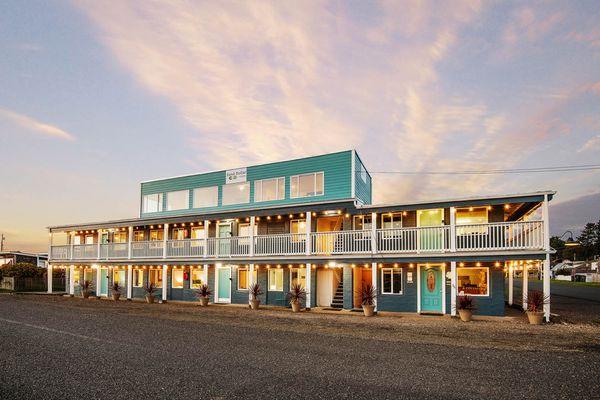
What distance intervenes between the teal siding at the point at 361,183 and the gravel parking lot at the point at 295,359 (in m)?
10.2

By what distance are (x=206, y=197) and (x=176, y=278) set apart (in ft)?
20.1

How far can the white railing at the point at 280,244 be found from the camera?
2461cm

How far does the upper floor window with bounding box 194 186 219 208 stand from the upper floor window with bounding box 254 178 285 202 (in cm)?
337

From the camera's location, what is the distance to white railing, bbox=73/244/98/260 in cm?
3250

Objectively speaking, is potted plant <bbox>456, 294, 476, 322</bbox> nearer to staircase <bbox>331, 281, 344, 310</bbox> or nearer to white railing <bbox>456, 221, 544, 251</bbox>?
white railing <bbox>456, 221, 544, 251</bbox>

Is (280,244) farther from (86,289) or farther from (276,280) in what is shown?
(86,289)

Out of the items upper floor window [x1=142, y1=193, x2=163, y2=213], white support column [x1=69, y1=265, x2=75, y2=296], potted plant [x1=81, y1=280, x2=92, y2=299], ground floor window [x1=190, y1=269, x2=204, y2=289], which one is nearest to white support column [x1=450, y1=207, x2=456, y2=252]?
ground floor window [x1=190, y1=269, x2=204, y2=289]

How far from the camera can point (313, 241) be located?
A: 24.4 m

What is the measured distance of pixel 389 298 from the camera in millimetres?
22781

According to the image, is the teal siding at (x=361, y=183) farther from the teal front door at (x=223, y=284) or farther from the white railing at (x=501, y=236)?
the teal front door at (x=223, y=284)

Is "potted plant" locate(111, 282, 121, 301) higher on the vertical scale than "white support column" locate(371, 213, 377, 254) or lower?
lower

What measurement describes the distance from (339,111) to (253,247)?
11630 millimetres

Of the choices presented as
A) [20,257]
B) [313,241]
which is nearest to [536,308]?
[313,241]

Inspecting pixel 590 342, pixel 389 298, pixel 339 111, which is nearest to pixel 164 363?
pixel 590 342
